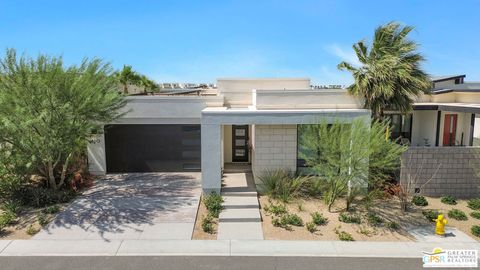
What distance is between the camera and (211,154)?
524 inches

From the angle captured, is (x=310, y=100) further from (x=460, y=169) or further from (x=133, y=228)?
(x=133, y=228)

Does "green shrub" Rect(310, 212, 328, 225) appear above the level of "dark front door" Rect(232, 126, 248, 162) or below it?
below

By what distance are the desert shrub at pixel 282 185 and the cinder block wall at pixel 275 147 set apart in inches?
17.9

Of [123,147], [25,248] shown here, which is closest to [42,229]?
Answer: [25,248]

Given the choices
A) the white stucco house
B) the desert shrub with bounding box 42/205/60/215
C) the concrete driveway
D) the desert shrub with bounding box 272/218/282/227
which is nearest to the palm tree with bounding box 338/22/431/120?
the white stucco house

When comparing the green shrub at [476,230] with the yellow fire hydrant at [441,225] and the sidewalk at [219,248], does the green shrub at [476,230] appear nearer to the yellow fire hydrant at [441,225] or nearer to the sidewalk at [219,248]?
the sidewalk at [219,248]

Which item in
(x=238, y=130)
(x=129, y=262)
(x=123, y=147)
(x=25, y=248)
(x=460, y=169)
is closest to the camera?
(x=129, y=262)

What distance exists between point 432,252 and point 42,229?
1131cm

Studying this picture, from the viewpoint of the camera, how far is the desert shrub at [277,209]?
1191cm

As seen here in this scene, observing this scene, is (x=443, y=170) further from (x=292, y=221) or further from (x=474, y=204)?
(x=292, y=221)

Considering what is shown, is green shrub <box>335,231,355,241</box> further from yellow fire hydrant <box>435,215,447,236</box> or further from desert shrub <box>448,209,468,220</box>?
desert shrub <box>448,209,468,220</box>

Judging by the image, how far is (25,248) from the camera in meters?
9.41

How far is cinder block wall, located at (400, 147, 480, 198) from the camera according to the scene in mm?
13484

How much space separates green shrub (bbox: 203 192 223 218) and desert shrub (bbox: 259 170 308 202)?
1930mm
